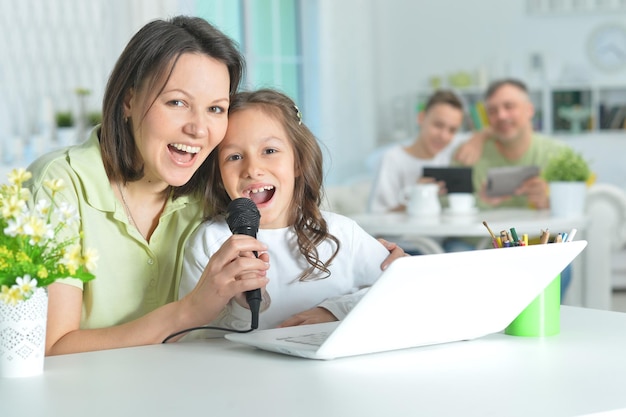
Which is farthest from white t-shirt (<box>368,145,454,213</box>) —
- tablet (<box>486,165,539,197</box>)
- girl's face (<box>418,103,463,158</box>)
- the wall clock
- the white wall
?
the wall clock

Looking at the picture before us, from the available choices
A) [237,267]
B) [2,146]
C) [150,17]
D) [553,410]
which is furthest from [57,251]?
[150,17]

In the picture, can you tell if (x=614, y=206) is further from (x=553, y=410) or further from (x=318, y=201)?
(x=553, y=410)

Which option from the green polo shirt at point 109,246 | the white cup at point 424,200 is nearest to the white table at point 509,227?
the white cup at point 424,200

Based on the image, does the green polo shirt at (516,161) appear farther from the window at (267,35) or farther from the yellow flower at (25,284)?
the yellow flower at (25,284)

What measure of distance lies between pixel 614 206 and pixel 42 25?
2.90m

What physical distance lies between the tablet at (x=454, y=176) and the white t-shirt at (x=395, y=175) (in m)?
0.45

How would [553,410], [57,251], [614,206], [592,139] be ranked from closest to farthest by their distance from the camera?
[553,410] → [57,251] → [614,206] → [592,139]

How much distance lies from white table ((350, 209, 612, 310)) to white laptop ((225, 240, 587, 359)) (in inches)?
81.0

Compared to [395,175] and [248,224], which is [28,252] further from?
[395,175]

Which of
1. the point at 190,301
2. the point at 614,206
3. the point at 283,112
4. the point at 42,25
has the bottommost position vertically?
the point at 614,206

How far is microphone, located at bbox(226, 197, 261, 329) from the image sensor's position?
1432 mm

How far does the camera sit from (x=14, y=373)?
1.20 meters

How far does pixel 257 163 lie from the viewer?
5.86 ft

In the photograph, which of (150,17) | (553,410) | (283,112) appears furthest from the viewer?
(150,17)
